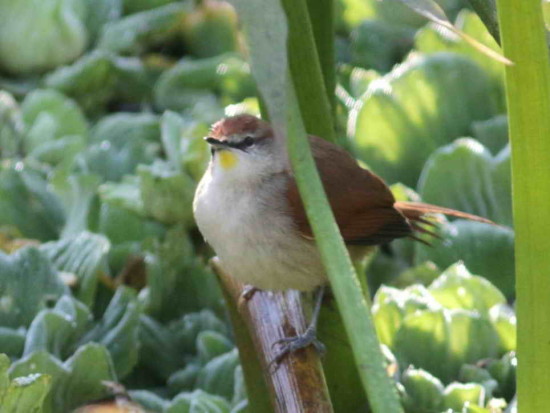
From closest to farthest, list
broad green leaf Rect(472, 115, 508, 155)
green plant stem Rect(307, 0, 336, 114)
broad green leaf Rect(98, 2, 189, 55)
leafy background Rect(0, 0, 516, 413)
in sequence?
green plant stem Rect(307, 0, 336, 114) < leafy background Rect(0, 0, 516, 413) < broad green leaf Rect(472, 115, 508, 155) < broad green leaf Rect(98, 2, 189, 55)

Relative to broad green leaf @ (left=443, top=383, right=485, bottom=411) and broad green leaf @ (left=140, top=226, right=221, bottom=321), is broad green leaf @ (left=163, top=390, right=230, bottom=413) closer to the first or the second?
broad green leaf @ (left=443, top=383, right=485, bottom=411)

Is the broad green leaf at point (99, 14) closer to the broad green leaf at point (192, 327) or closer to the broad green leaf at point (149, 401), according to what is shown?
the broad green leaf at point (192, 327)

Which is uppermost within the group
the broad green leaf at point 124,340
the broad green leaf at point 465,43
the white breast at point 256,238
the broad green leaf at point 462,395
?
the broad green leaf at point 465,43

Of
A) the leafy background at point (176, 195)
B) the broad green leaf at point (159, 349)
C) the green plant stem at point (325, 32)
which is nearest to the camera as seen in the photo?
the green plant stem at point (325, 32)

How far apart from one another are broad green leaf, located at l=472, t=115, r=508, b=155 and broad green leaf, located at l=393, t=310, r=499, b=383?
0.87 metres

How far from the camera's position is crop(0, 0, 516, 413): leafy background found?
7.01 feet

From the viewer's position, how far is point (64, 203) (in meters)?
2.88

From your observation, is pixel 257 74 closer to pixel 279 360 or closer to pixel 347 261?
pixel 347 261

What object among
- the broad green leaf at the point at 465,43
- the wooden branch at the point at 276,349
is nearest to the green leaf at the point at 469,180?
the broad green leaf at the point at 465,43

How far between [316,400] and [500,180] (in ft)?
4.02

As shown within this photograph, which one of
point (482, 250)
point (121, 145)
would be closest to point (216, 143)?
point (482, 250)

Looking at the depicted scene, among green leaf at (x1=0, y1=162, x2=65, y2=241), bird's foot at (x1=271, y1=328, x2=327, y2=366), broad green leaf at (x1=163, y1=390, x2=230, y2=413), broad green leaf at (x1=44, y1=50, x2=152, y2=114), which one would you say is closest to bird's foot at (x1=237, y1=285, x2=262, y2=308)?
bird's foot at (x1=271, y1=328, x2=327, y2=366)

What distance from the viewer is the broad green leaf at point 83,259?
2.52 metres

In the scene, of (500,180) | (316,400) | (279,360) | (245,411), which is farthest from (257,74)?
(500,180)
